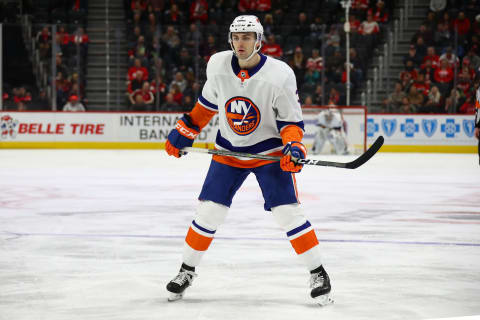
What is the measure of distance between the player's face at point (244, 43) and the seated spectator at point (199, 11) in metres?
Result: 13.5

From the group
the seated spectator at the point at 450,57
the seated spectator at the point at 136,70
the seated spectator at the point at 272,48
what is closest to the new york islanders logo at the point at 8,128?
the seated spectator at the point at 136,70

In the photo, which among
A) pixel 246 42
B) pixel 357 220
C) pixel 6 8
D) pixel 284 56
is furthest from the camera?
pixel 6 8

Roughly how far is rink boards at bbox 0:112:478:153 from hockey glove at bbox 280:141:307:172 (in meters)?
11.0

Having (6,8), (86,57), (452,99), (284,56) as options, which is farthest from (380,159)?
(6,8)

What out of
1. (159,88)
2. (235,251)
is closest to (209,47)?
(159,88)

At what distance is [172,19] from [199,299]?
13753 mm

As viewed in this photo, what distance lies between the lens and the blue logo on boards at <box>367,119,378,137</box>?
14.3 metres

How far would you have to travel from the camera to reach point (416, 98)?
1438 centimetres

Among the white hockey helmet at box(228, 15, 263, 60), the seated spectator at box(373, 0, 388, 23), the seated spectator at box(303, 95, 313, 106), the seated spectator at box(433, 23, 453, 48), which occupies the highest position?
the seated spectator at box(373, 0, 388, 23)

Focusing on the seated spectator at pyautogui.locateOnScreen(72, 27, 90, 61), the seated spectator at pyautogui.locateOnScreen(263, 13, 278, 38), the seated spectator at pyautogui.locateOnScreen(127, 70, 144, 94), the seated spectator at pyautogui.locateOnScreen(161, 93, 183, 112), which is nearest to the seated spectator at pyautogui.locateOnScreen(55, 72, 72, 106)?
the seated spectator at pyautogui.locateOnScreen(72, 27, 90, 61)

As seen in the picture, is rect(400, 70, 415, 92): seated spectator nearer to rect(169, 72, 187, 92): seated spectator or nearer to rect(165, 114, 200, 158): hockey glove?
rect(169, 72, 187, 92): seated spectator

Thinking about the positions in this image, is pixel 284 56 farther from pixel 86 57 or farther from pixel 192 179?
pixel 192 179

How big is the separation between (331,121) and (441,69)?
2417mm

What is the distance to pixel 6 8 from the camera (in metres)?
16.3
